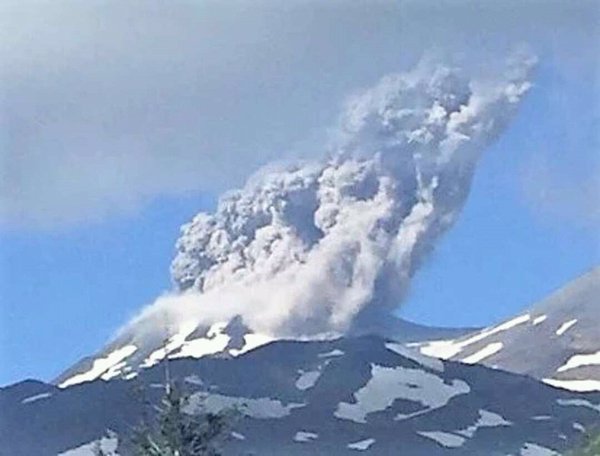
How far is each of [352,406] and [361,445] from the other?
24.6ft

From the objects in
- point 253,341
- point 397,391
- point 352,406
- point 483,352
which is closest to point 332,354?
point 253,341

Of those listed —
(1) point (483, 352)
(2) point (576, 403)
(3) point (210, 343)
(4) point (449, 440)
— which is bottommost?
(2) point (576, 403)

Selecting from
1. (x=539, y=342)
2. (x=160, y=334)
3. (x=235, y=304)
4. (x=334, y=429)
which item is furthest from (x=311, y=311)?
(x=539, y=342)

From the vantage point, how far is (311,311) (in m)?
68.9

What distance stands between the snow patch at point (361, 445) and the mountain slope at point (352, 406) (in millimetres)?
74

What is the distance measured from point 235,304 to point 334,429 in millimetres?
9204

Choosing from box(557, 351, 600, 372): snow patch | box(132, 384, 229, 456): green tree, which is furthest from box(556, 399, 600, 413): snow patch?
box(132, 384, 229, 456): green tree

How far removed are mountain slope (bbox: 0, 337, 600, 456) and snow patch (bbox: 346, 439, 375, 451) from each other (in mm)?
74

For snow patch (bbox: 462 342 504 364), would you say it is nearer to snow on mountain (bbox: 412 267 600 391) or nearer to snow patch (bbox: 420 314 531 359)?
snow on mountain (bbox: 412 267 600 391)

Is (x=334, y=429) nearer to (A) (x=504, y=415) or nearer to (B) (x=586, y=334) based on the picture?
(A) (x=504, y=415)

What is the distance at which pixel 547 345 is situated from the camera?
85.6m

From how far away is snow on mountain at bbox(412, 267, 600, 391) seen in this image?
250ft

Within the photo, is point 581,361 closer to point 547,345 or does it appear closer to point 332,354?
point 547,345

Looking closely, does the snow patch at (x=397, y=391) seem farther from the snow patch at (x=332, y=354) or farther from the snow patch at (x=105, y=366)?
the snow patch at (x=105, y=366)
